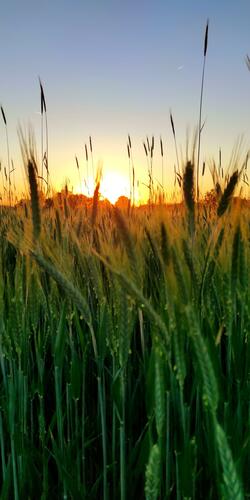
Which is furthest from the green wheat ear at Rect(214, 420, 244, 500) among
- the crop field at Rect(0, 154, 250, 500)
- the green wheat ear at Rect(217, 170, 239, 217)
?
the green wheat ear at Rect(217, 170, 239, 217)


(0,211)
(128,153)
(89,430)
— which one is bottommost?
(89,430)

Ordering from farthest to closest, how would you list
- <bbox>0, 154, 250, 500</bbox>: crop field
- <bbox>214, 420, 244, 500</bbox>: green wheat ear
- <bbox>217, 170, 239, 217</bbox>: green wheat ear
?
<bbox>217, 170, 239, 217</bbox>: green wheat ear, <bbox>0, 154, 250, 500</bbox>: crop field, <bbox>214, 420, 244, 500</bbox>: green wheat ear

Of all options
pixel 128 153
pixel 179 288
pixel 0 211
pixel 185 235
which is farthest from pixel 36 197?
pixel 128 153

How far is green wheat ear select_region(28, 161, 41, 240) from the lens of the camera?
2.94 ft

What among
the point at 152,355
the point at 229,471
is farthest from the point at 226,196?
the point at 229,471

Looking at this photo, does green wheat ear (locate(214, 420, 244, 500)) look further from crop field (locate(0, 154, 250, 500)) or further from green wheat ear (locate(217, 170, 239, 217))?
green wheat ear (locate(217, 170, 239, 217))

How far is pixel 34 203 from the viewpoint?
91cm

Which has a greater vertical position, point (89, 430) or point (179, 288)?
point (179, 288)

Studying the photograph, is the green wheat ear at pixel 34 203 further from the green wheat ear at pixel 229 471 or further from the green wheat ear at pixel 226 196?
the green wheat ear at pixel 229 471

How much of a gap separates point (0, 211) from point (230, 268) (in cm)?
255

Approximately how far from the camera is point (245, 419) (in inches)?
39.8

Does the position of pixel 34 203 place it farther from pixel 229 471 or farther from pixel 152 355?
pixel 229 471

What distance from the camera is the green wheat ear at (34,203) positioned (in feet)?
2.94

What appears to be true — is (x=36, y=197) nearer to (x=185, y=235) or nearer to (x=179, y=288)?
(x=185, y=235)
